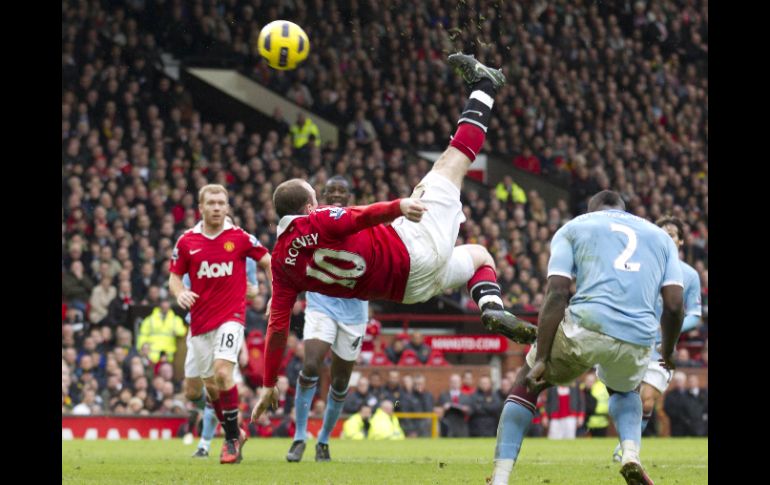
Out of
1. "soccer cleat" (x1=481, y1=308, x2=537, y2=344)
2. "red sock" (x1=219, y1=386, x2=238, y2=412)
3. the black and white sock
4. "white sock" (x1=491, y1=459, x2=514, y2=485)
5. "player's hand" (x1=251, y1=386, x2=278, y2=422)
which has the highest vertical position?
the black and white sock

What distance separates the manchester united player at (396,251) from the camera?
7.66 metres

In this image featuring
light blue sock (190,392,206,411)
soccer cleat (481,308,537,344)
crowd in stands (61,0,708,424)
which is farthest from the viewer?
crowd in stands (61,0,708,424)

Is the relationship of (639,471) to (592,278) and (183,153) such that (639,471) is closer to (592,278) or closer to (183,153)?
(592,278)

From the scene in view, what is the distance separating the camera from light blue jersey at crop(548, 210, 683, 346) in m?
7.02

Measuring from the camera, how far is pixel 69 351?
18.0 m

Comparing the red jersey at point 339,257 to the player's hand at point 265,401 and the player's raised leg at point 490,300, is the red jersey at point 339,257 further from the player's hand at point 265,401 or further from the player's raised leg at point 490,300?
the player's raised leg at point 490,300

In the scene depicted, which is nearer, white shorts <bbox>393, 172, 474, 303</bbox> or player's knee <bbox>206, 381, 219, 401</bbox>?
white shorts <bbox>393, 172, 474, 303</bbox>

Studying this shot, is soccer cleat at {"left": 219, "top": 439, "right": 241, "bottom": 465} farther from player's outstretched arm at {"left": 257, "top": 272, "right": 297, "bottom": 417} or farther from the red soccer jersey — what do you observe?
player's outstretched arm at {"left": 257, "top": 272, "right": 297, "bottom": 417}

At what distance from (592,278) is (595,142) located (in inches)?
872

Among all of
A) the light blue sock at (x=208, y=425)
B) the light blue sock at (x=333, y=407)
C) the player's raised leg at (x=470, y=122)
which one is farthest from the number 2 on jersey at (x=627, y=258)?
the light blue sock at (x=208, y=425)

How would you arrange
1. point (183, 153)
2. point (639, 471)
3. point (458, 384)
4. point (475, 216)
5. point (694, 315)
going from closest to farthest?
point (639, 471) → point (694, 315) → point (458, 384) → point (183, 153) → point (475, 216)

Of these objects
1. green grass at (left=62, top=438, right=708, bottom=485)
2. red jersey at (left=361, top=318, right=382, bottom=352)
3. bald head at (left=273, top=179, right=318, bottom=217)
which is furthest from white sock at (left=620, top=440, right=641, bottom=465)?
red jersey at (left=361, top=318, right=382, bottom=352)

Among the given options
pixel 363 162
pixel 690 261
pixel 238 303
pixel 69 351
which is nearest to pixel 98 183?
pixel 69 351

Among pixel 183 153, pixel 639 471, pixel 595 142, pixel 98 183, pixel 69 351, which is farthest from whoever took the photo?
pixel 595 142
